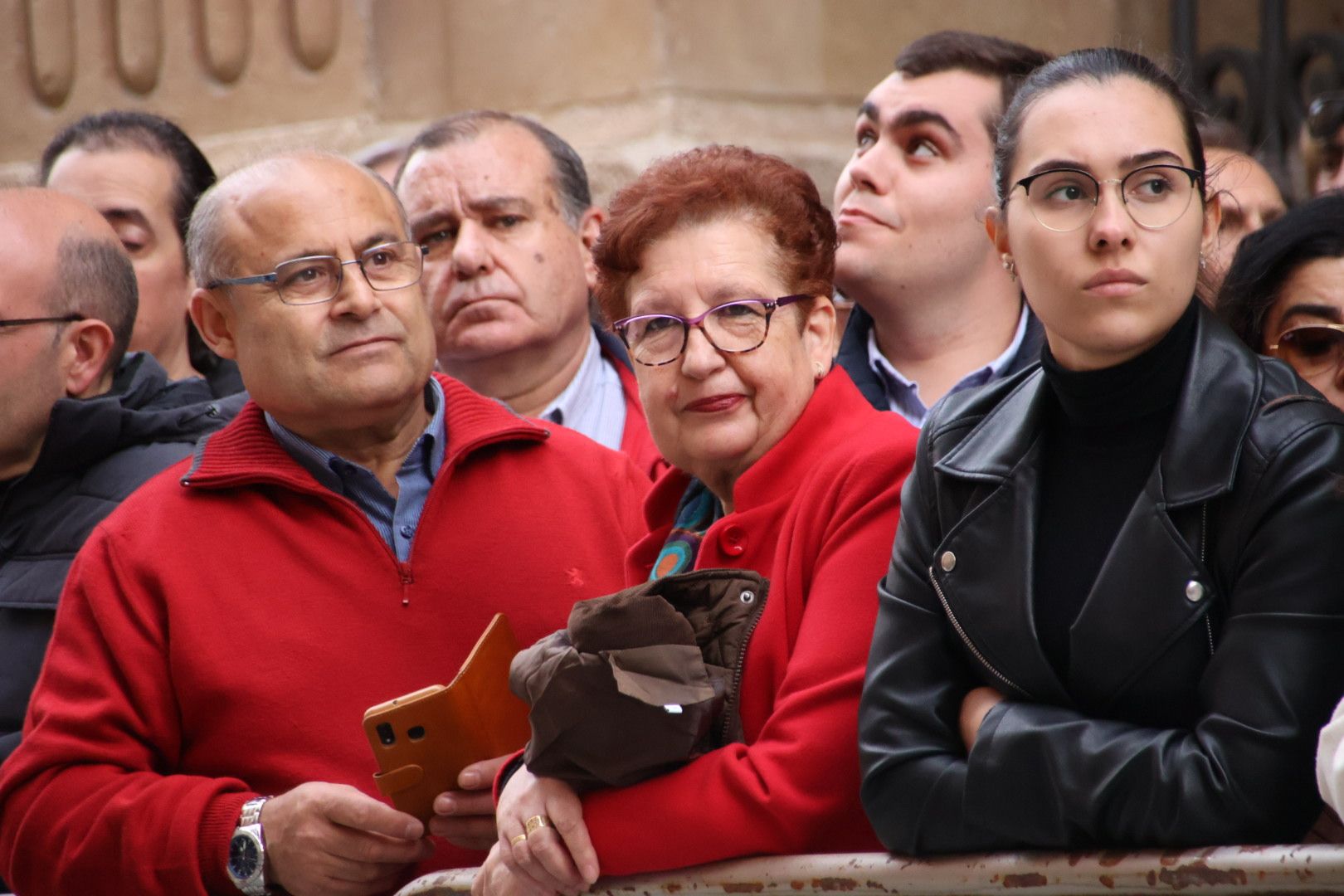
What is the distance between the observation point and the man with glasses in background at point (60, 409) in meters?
3.29

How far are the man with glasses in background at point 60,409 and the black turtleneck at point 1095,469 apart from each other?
1.97 metres

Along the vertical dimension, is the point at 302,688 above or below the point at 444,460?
below

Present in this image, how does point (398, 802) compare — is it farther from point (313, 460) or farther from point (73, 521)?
point (73, 521)

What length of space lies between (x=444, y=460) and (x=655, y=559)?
559 mm

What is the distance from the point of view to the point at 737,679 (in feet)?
7.60

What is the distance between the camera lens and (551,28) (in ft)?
17.2

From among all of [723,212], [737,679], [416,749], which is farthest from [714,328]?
[416,749]

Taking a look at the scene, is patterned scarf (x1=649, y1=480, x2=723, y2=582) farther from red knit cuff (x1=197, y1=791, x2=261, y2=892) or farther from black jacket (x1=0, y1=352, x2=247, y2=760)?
black jacket (x1=0, y1=352, x2=247, y2=760)

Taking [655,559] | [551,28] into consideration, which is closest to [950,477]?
[655,559]

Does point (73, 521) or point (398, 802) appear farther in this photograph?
point (73, 521)

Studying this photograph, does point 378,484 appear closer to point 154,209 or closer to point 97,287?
point 97,287

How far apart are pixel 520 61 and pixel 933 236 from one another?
6.89ft

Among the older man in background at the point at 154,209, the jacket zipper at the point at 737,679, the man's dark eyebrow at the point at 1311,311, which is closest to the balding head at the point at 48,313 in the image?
the older man in background at the point at 154,209

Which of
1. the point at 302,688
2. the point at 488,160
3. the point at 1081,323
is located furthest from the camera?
the point at 488,160
